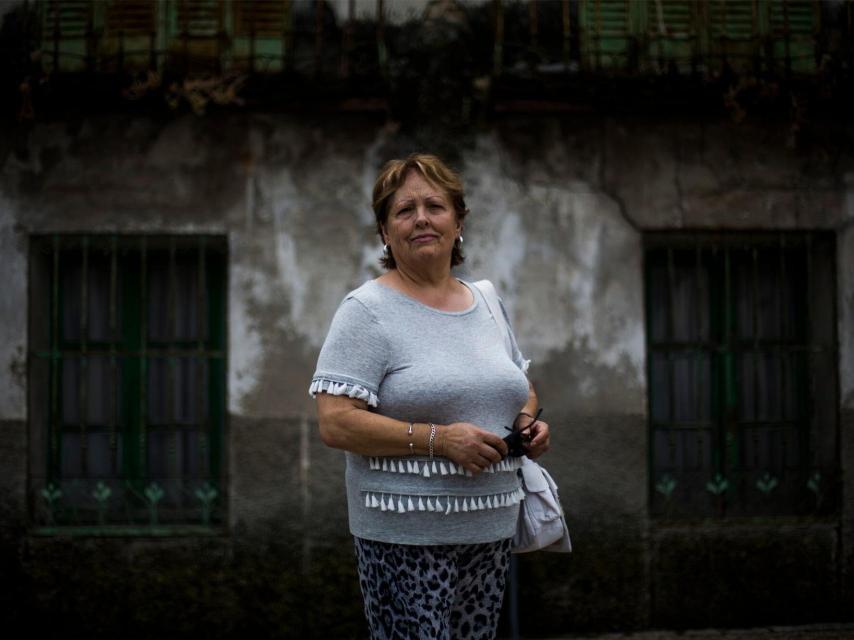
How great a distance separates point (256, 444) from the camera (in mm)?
4973

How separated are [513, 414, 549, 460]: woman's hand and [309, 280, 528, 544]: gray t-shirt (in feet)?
0.22

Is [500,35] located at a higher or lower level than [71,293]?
higher

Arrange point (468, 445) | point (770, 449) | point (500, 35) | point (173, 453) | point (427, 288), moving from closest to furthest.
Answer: point (468, 445) → point (427, 288) → point (500, 35) → point (173, 453) → point (770, 449)

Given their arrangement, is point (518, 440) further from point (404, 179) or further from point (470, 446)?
point (404, 179)

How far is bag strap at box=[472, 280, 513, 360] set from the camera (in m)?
2.61

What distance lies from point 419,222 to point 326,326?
2.69 m

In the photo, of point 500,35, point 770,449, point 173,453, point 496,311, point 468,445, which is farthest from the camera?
point 770,449

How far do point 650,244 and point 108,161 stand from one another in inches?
125

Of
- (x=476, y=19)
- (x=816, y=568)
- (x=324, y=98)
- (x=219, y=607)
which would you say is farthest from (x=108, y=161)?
(x=816, y=568)

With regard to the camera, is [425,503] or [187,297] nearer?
[425,503]

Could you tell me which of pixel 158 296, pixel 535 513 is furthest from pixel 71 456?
pixel 535 513

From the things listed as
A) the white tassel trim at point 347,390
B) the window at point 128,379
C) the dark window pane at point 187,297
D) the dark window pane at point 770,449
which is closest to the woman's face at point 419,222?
the white tassel trim at point 347,390

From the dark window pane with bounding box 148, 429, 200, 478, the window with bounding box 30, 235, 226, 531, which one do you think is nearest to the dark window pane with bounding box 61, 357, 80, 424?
the window with bounding box 30, 235, 226, 531

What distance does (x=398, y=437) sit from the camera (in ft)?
7.40
